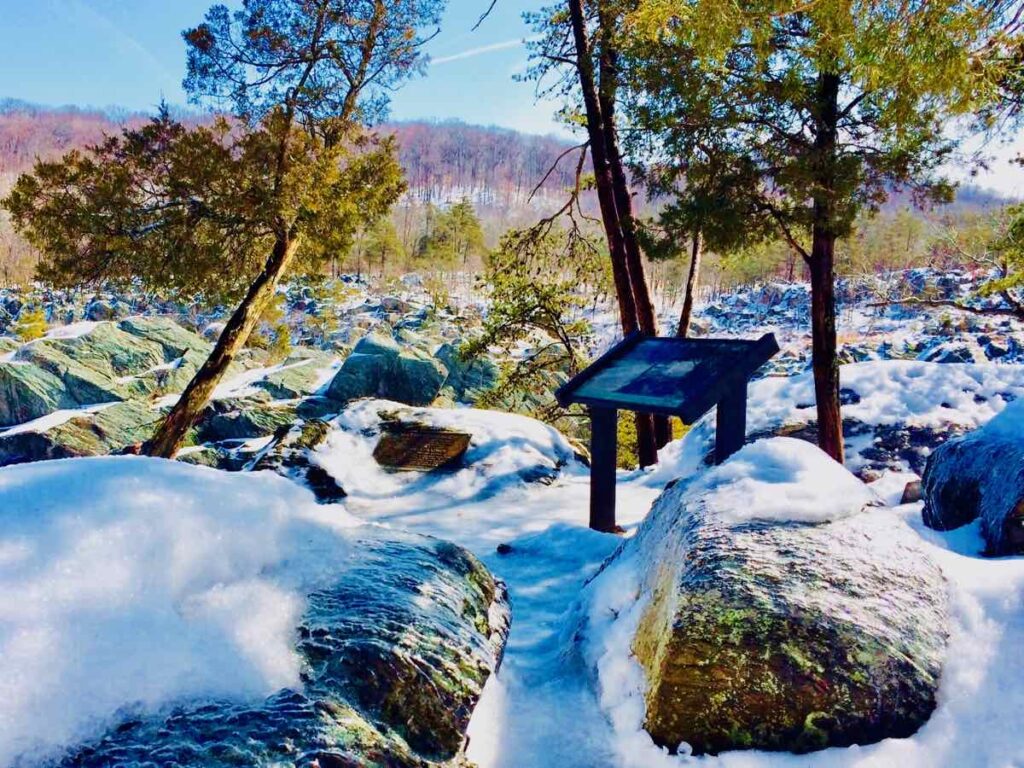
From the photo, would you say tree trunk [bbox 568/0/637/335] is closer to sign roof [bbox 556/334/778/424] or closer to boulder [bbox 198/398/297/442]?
sign roof [bbox 556/334/778/424]

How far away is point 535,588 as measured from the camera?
376cm

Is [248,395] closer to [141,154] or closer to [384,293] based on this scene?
[141,154]

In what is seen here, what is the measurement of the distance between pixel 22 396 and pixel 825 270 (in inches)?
622

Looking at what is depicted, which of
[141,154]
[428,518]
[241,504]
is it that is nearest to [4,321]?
[141,154]

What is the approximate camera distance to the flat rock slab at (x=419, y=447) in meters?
6.89

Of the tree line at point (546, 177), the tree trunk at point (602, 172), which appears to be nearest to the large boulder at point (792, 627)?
the tree line at point (546, 177)

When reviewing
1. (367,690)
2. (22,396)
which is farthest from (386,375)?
(367,690)

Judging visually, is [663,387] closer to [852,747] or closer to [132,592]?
[852,747]

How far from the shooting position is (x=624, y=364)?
479cm

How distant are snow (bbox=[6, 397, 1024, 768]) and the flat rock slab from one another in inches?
142

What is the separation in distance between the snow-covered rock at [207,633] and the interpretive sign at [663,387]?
218 centimetres

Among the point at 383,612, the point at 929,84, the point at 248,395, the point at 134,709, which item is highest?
the point at 929,84

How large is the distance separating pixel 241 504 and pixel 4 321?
3796 cm

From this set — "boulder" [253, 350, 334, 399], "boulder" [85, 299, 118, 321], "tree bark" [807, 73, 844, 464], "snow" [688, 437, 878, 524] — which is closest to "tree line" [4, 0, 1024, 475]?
"tree bark" [807, 73, 844, 464]
